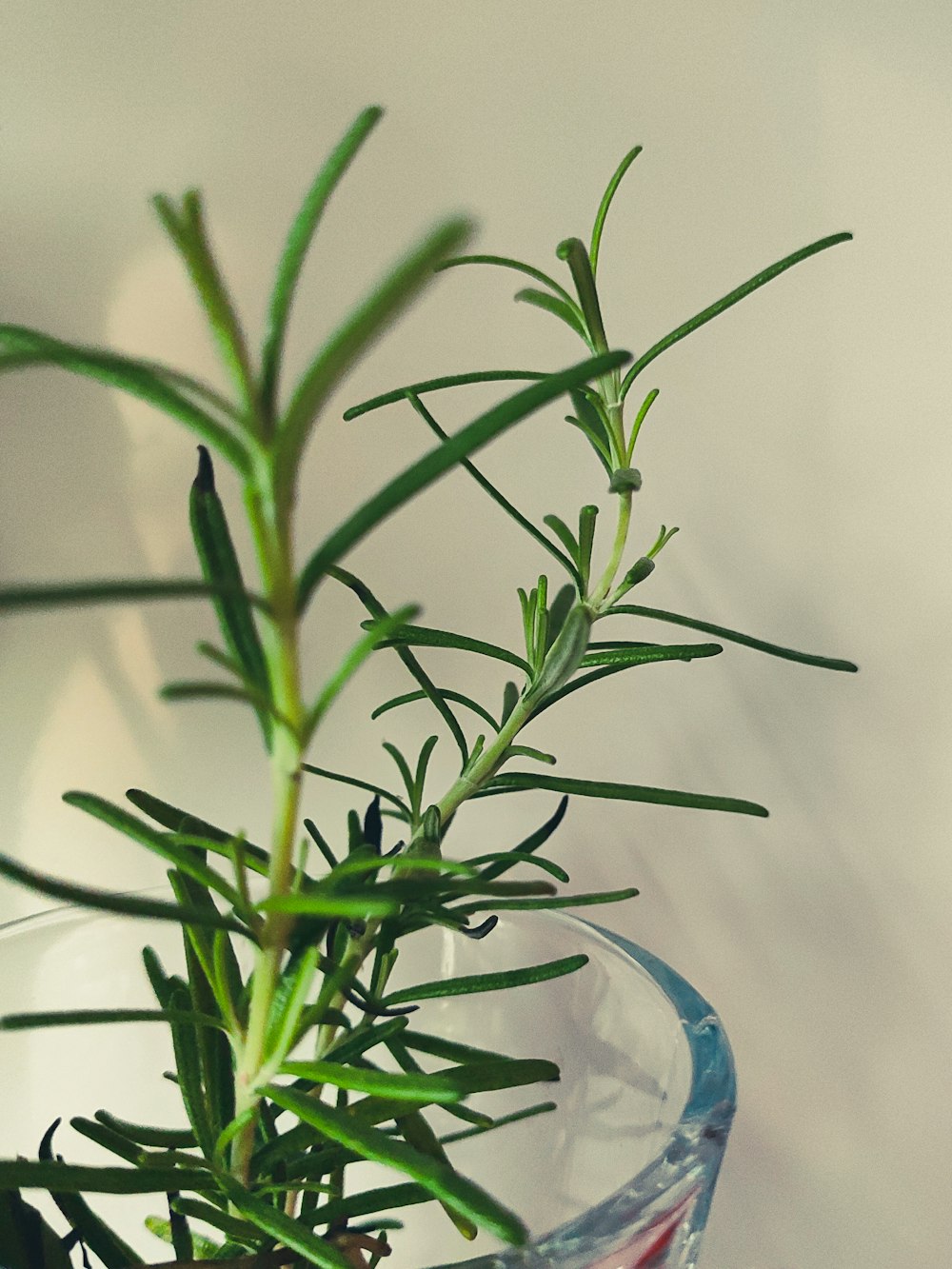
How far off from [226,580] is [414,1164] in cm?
11

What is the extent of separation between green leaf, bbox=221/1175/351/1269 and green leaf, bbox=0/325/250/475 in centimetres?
15

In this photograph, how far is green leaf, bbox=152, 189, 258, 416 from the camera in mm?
155

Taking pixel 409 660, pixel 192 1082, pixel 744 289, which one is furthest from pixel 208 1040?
pixel 744 289

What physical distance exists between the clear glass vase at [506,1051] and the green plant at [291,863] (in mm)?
75

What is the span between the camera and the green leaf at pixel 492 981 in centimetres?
25

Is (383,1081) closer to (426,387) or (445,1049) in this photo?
(445,1049)

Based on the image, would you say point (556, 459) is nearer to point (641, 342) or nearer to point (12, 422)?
point (641, 342)

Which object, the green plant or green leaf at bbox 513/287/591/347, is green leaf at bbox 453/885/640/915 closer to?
the green plant

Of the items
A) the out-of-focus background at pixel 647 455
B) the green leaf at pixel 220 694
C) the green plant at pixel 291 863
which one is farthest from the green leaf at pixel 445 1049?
the out-of-focus background at pixel 647 455

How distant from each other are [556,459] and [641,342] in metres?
0.06

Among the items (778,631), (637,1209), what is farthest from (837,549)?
(637,1209)

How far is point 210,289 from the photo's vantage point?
156 millimetres

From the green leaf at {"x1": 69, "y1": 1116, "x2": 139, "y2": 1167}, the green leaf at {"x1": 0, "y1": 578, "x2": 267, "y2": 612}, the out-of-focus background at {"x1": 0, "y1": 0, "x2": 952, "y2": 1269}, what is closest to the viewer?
the green leaf at {"x1": 0, "y1": 578, "x2": 267, "y2": 612}

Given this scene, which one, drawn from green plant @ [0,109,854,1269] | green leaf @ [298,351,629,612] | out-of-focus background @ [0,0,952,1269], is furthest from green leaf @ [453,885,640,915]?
out-of-focus background @ [0,0,952,1269]
